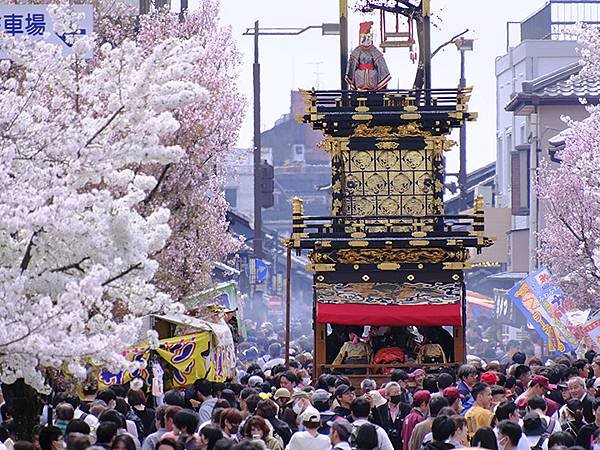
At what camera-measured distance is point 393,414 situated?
1814 centimetres

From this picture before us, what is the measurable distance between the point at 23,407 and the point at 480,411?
4.59 metres

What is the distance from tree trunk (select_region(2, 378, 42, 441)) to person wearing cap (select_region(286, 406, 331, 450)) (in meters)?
2.48

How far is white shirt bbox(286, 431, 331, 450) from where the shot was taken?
14344 mm

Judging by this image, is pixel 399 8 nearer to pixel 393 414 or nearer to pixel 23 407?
pixel 393 414

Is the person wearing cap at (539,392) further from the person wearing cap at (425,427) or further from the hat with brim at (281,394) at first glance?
the hat with brim at (281,394)

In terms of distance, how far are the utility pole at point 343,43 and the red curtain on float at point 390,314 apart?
4849 millimetres

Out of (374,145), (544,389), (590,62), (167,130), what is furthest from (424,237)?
(167,130)

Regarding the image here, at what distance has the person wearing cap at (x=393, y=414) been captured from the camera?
17.9 metres

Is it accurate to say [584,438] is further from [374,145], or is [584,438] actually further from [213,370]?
[374,145]

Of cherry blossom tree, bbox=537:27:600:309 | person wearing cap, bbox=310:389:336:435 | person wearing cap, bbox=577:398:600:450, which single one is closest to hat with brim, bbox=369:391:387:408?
person wearing cap, bbox=310:389:336:435

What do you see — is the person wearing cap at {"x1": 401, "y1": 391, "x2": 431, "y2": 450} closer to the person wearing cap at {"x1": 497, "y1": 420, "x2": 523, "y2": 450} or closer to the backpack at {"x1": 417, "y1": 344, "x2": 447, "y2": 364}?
the person wearing cap at {"x1": 497, "y1": 420, "x2": 523, "y2": 450}

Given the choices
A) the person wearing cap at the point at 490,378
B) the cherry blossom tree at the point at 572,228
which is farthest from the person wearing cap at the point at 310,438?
the cherry blossom tree at the point at 572,228

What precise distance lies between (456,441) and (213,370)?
403 inches

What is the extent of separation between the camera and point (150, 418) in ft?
59.1
